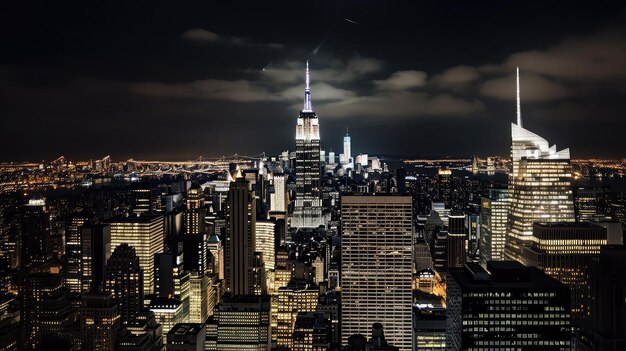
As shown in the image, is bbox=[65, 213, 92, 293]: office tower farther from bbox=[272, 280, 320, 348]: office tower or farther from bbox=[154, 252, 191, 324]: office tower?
bbox=[272, 280, 320, 348]: office tower

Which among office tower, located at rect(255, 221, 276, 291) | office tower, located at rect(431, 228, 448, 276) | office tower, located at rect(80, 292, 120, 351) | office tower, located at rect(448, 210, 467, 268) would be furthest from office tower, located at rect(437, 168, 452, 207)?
office tower, located at rect(80, 292, 120, 351)

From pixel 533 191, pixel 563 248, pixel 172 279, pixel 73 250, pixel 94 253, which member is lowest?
pixel 172 279

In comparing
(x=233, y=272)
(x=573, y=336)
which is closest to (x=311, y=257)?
(x=233, y=272)

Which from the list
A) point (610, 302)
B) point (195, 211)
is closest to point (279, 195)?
point (195, 211)

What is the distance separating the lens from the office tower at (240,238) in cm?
2017

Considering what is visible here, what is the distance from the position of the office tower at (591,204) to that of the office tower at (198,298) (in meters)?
10.4

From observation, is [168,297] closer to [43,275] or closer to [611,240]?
[43,275]

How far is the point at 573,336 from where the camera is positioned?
9.66m

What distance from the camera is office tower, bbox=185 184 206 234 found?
24.3 meters

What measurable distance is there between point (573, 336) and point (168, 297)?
1097cm

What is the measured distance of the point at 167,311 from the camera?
16391mm

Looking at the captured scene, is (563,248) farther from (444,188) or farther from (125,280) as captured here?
(444,188)

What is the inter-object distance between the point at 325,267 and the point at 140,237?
6221 millimetres

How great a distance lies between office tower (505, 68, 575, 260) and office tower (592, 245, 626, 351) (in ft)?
16.8
